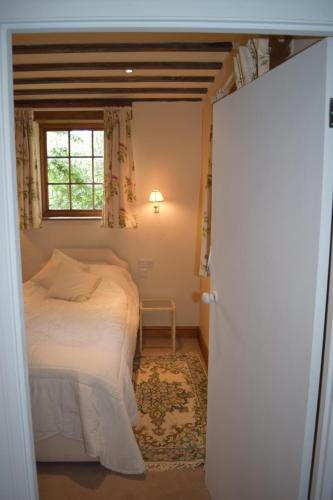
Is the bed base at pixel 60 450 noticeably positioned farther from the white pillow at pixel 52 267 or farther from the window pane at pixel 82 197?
the window pane at pixel 82 197

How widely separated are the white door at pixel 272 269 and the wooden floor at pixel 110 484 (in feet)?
1.10

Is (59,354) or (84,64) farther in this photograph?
(84,64)

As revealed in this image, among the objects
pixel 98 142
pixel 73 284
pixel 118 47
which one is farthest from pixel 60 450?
pixel 98 142

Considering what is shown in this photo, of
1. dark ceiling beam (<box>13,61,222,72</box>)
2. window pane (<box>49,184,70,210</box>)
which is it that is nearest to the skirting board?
window pane (<box>49,184,70,210</box>)

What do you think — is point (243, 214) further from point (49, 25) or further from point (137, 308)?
point (137, 308)

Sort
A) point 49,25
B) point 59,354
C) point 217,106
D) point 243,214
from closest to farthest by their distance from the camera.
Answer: point 49,25, point 243,214, point 217,106, point 59,354

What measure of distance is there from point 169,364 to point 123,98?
2.69 meters

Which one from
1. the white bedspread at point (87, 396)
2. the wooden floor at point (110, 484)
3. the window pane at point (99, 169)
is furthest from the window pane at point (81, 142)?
the wooden floor at point (110, 484)

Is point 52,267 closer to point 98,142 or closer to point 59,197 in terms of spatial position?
point 59,197

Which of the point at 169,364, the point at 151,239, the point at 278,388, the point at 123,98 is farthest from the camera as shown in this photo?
the point at 151,239

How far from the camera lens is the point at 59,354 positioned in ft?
6.92

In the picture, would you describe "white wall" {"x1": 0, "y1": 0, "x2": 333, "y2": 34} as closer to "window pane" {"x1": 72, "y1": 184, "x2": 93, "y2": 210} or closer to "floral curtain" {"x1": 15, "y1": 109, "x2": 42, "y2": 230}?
"floral curtain" {"x1": 15, "y1": 109, "x2": 42, "y2": 230}

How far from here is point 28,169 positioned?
3680mm

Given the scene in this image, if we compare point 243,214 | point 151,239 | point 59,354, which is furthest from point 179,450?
point 151,239
